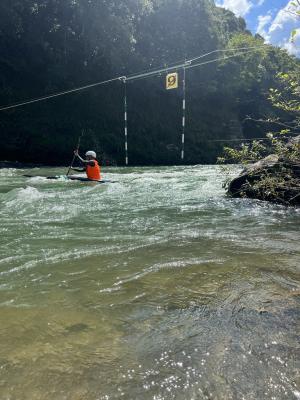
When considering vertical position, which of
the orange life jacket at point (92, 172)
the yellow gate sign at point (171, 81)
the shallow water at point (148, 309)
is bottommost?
the shallow water at point (148, 309)

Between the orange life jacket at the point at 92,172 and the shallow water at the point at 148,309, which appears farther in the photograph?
the orange life jacket at the point at 92,172

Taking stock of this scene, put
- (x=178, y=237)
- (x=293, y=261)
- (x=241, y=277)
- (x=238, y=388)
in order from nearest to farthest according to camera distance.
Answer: (x=238, y=388)
(x=241, y=277)
(x=293, y=261)
(x=178, y=237)

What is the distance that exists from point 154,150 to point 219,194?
18090 mm

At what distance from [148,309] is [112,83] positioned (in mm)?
26534

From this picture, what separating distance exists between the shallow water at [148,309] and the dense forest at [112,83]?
1844 centimetres

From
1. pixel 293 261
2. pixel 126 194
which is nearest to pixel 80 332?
pixel 293 261

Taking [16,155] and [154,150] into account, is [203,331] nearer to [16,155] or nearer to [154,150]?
[16,155]

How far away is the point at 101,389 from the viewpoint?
2.31 metres

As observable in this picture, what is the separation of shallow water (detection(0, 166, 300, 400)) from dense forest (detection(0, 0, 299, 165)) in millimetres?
18437

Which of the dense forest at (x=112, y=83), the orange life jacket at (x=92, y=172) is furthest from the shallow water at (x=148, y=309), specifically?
the dense forest at (x=112, y=83)

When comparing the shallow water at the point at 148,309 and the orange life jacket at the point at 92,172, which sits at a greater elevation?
the orange life jacket at the point at 92,172

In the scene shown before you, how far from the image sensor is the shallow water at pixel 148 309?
7.80 ft

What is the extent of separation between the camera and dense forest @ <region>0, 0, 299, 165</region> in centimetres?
2435

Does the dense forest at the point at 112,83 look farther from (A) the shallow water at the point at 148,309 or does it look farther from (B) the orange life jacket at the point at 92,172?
(A) the shallow water at the point at 148,309
